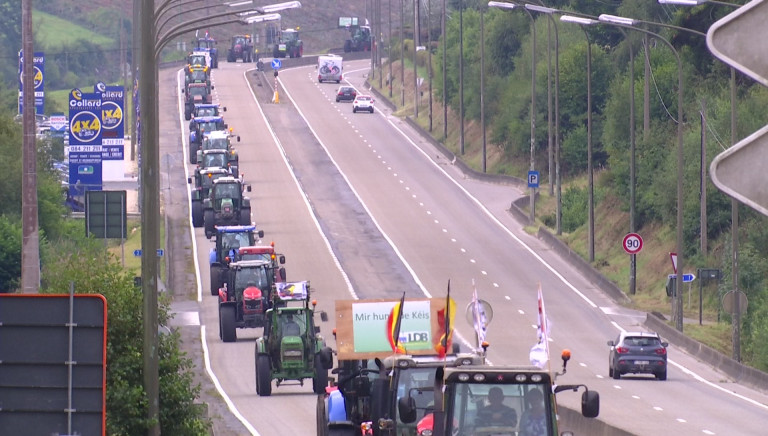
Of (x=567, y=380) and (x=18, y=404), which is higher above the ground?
(x=18, y=404)

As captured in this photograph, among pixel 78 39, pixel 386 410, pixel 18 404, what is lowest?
pixel 386 410

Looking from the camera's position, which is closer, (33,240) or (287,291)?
(33,240)

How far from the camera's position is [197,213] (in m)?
62.4

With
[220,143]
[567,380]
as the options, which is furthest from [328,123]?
[567,380]

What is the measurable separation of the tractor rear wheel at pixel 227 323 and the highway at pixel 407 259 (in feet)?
1.71

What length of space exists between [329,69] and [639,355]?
9169 centimetres

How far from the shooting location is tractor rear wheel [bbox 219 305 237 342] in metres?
41.3

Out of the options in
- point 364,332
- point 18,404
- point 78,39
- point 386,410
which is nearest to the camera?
point 18,404

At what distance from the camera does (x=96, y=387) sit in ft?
28.9

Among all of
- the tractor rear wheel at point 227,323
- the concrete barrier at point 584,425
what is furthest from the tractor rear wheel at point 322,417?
the tractor rear wheel at point 227,323

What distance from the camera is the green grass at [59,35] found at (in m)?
185

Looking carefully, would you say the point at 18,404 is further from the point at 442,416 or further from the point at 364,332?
the point at 364,332

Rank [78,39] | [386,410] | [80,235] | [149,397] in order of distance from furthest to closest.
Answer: [78,39] → [80,235] → [386,410] → [149,397]

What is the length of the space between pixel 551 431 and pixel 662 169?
5387 centimetres
